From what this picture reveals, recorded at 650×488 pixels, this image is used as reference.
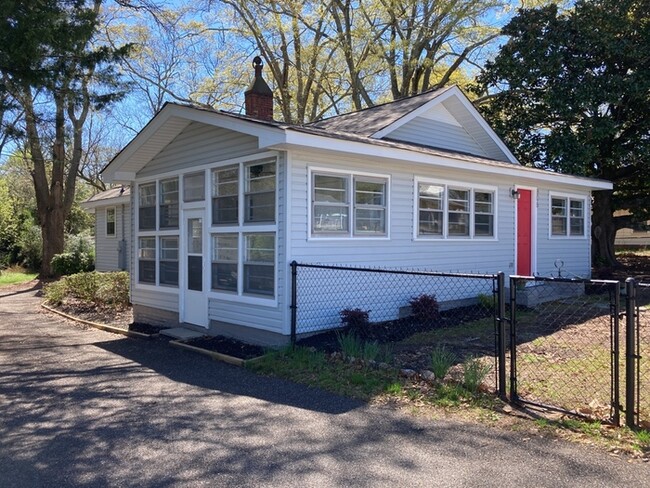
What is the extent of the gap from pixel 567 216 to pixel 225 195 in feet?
29.6

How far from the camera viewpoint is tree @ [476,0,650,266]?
17.0 metres

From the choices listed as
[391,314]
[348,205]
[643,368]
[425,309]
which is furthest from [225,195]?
[643,368]

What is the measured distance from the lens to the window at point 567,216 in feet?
43.2

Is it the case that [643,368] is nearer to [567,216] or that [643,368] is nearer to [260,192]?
[260,192]

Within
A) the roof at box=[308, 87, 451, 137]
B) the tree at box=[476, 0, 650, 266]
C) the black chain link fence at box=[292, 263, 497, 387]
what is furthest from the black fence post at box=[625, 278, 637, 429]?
the tree at box=[476, 0, 650, 266]

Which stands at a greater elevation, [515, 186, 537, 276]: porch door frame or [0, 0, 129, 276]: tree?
[0, 0, 129, 276]: tree

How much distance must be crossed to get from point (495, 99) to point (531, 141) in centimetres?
224

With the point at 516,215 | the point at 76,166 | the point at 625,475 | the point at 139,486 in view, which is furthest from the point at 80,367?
the point at 76,166

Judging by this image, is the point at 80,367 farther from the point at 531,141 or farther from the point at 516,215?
the point at 531,141

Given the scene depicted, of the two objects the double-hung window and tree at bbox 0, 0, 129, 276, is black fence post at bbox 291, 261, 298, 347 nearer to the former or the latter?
the double-hung window

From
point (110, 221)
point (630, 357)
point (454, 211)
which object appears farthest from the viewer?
point (110, 221)

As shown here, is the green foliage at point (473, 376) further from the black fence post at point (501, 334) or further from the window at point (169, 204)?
the window at point (169, 204)

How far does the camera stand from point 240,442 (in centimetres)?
441

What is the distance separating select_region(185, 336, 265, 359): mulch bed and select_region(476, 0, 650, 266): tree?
13.3 metres
